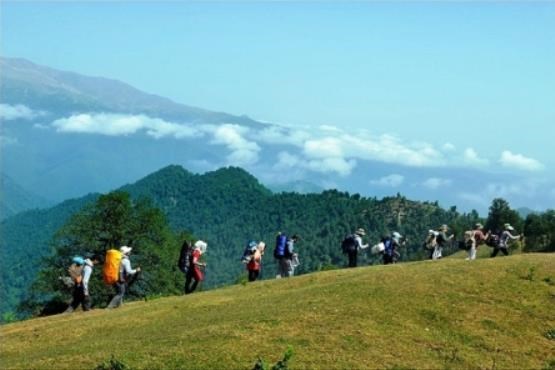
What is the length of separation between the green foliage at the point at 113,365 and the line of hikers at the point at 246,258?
10.1 meters

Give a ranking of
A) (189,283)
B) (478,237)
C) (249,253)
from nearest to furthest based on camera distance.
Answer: (189,283) → (249,253) → (478,237)

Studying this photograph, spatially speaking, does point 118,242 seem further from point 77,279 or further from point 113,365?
point 113,365

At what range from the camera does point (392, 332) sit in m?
20.9

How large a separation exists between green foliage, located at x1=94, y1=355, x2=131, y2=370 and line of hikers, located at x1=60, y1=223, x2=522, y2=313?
33.0 ft

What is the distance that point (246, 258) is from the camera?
3491cm

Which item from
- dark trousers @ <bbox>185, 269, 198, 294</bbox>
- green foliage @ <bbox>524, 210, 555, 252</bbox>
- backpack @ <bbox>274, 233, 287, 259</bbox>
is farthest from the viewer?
green foliage @ <bbox>524, 210, 555, 252</bbox>

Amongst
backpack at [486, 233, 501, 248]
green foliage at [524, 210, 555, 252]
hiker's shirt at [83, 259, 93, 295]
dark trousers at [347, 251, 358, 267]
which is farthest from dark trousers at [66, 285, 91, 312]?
green foliage at [524, 210, 555, 252]

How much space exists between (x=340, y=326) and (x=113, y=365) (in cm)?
660

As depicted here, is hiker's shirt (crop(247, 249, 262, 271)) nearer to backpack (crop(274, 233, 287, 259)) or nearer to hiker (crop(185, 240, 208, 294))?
backpack (crop(274, 233, 287, 259))

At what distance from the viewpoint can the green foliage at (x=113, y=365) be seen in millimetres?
A: 18047

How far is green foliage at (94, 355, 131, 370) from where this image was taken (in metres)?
18.0

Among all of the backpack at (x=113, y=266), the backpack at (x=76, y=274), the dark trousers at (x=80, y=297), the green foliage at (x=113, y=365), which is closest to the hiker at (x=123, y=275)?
the backpack at (x=113, y=266)

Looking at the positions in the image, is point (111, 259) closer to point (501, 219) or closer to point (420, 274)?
point (420, 274)

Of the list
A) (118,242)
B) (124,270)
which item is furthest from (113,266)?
(118,242)
